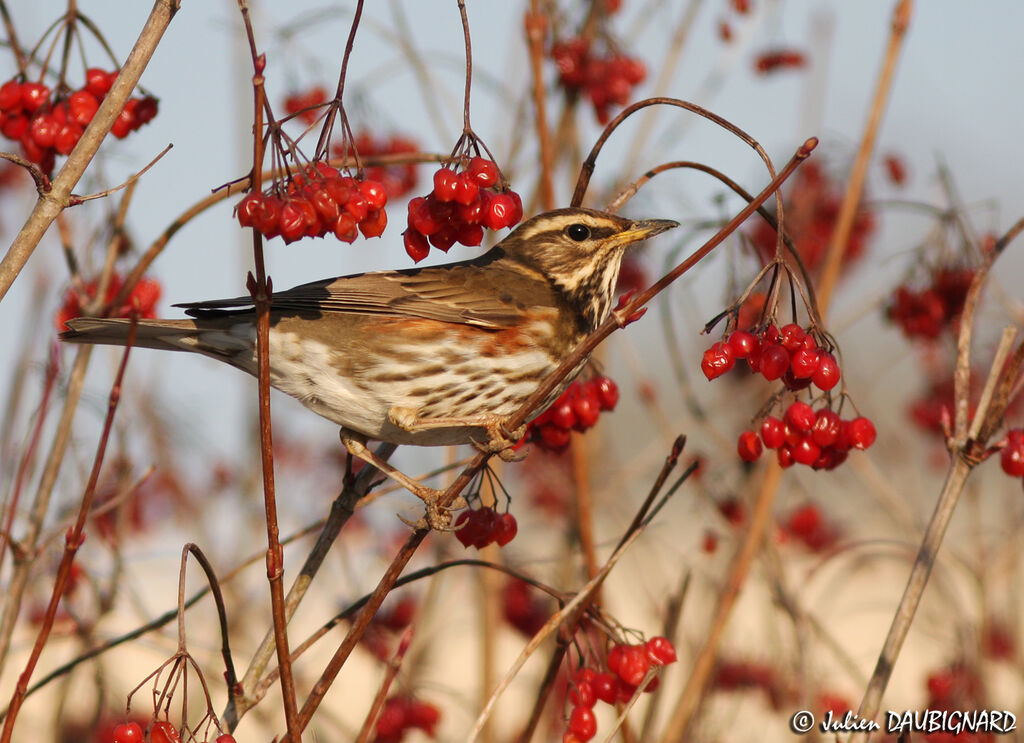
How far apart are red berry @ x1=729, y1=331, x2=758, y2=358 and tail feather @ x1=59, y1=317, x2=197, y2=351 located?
169cm

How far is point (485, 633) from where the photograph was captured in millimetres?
4773

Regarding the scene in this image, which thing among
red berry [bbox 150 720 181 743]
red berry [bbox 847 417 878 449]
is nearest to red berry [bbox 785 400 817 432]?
red berry [bbox 847 417 878 449]

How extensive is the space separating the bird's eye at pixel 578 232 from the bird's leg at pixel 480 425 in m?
0.81

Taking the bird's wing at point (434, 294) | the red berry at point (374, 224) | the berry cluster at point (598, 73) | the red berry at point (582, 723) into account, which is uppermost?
the berry cluster at point (598, 73)

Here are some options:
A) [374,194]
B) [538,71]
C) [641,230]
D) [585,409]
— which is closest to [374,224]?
[374,194]

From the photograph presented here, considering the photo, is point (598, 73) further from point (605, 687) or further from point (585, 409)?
point (605, 687)

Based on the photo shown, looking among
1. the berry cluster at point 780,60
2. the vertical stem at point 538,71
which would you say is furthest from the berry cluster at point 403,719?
the berry cluster at point 780,60

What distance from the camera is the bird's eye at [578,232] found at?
165 inches

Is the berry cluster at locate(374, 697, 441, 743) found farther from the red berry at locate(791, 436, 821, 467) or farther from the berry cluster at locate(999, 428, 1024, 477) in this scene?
the berry cluster at locate(999, 428, 1024, 477)

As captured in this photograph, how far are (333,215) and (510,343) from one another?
167 cm

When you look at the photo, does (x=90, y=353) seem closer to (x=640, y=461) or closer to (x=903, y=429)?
(x=640, y=461)

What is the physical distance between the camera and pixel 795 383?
2699 mm

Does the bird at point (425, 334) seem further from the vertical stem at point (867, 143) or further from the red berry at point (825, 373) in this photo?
the red berry at point (825, 373)

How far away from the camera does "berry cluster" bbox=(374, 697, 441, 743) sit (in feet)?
13.9
